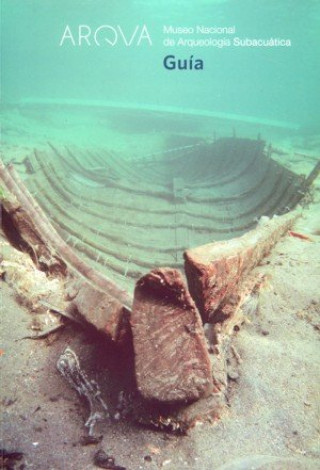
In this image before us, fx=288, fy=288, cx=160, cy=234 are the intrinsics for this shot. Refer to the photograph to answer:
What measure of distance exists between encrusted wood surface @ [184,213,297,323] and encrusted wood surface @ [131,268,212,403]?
0.43 metres

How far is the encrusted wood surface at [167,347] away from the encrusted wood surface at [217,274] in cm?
43

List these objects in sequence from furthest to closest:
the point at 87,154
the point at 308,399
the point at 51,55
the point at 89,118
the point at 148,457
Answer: the point at 51,55, the point at 89,118, the point at 87,154, the point at 308,399, the point at 148,457

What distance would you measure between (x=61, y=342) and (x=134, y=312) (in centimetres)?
112

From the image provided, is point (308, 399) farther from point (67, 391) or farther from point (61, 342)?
point (61, 342)

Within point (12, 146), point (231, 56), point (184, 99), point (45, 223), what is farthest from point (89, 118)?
point (231, 56)

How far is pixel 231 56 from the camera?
5231 inches

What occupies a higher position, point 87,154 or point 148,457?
point 87,154

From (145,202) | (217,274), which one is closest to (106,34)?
(145,202)

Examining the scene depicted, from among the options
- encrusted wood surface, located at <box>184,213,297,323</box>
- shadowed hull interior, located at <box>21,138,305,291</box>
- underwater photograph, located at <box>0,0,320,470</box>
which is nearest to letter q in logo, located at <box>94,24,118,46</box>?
underwater photograph, located at <box>0,0,320,470</box>

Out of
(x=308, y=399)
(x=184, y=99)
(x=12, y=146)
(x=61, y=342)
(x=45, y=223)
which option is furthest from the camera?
(x=184, y=99)

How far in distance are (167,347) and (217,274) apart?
0.76 meters

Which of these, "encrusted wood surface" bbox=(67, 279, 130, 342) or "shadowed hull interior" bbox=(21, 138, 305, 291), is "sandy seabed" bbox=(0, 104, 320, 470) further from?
"shadowed hull interior" bbox=(21, 138, 305, 291)

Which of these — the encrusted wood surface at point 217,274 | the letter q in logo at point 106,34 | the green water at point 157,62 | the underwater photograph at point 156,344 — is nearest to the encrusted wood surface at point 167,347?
the underwater photograph at point 156,344

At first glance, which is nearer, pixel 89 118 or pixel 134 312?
pixel 134 312
